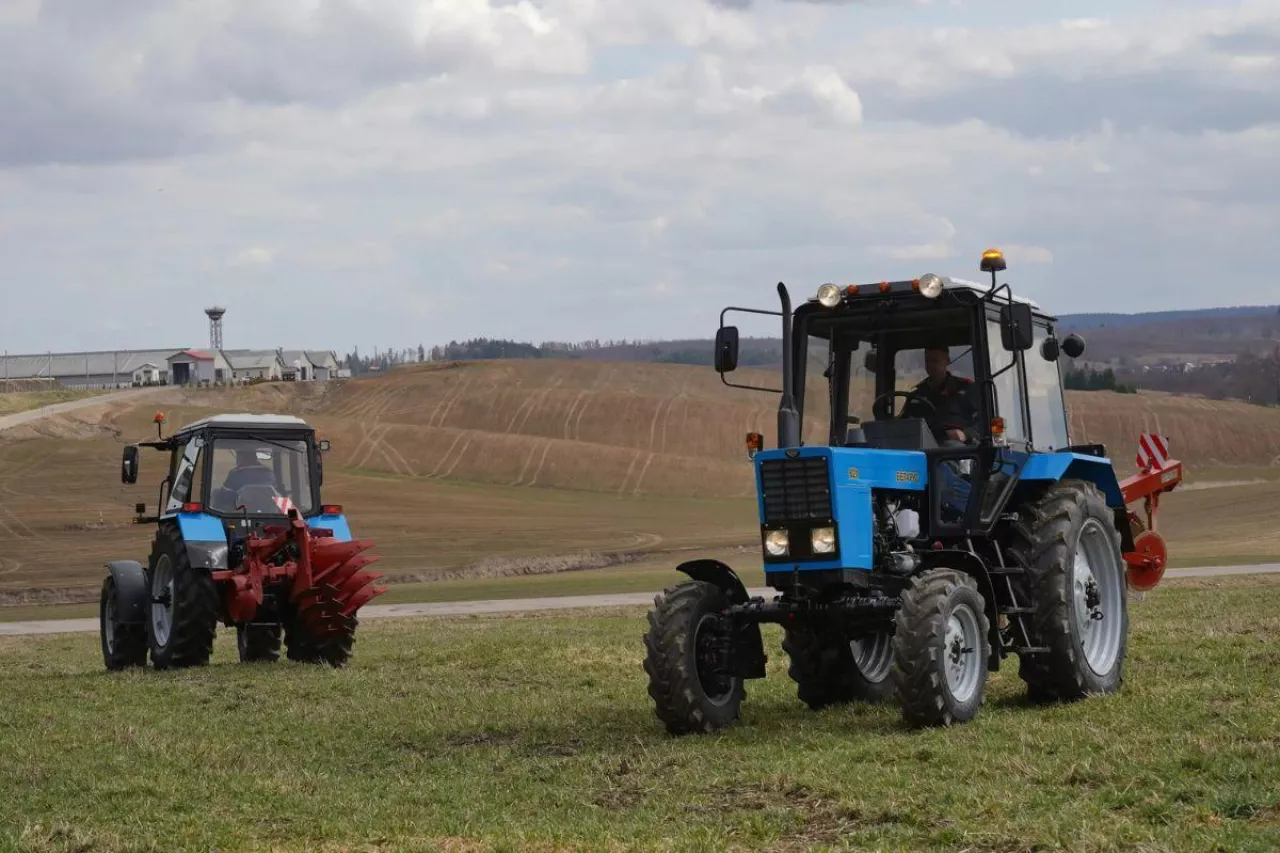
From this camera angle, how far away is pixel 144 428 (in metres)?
83.4

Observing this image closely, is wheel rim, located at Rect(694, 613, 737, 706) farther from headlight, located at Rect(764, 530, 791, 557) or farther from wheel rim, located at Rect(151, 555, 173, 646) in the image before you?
wheel rim, located at Rect(151, 555, 173, 646)

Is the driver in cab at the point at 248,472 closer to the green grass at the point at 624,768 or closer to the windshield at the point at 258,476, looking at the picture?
the windshield at the point at 258,476

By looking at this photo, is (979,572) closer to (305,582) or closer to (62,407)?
(305,582)

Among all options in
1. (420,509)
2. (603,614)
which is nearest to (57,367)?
(420,509)

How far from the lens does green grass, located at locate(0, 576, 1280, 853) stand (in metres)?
7.63

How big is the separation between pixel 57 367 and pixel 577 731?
521 feet

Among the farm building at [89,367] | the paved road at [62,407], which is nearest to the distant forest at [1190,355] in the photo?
the paved road at [62,407]

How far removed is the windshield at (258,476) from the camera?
17.9m

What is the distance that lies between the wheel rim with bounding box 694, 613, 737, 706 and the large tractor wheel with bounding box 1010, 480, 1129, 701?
204 centimetres

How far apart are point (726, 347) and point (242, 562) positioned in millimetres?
8037

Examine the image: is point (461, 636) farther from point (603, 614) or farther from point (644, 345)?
point (644, 345)

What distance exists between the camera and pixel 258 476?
1812 centimetres

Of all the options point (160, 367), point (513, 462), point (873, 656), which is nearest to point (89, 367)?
point (160, 367)

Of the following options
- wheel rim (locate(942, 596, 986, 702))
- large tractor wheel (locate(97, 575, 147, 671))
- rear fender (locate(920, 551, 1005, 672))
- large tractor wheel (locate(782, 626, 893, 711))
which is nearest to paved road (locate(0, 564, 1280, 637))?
large tractor wheel (locate(97, 575, 147, 671))
